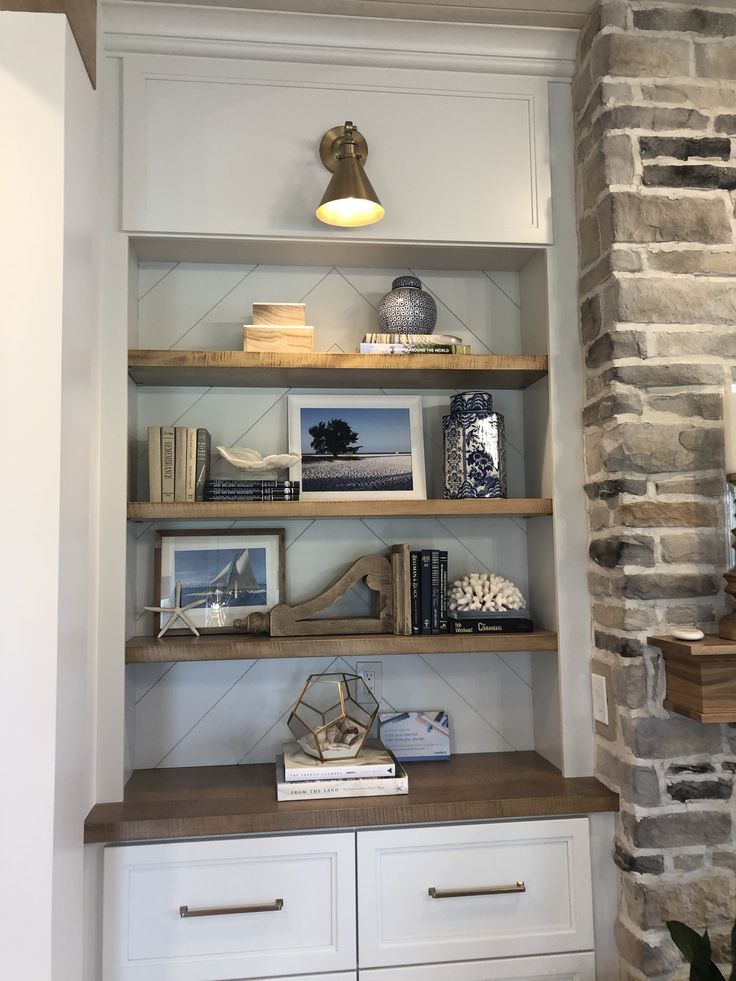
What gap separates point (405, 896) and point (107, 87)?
2093 mm

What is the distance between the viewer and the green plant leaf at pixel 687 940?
156 centimetres

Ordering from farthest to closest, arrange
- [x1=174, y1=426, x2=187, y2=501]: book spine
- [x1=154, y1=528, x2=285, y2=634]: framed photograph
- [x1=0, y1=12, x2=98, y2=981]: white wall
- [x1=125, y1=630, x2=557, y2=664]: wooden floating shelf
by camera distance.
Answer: [x1=154, y1=528, x2=285, y2=634]: framed photograph, [x1=174, y1=426, x2=187, y2=501]: book spine, [x1=125, y1=630, x2=557, y2=664]: wooden floating shelf, [x1=0, y1=12, x2=98, y2=981]: white wall

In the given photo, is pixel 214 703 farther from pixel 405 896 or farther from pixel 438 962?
pixel 438 962

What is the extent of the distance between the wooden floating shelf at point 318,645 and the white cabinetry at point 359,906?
41 cm

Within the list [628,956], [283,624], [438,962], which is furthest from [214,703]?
[628,956]

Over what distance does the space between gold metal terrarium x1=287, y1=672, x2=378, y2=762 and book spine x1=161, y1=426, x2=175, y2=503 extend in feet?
1.98

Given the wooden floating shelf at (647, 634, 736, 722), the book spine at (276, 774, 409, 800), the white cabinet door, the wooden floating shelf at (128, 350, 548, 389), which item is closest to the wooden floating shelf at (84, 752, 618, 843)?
the book spine at (276, 774, 409, 800)

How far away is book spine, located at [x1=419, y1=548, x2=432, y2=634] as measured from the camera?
6.70 ft

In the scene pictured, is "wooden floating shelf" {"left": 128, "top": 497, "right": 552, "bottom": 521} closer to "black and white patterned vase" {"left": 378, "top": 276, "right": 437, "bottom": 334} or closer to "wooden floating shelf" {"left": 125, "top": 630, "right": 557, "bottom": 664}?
"wooden floating shelf" {"left": 125, "top": 630, "right": 557, "bottom": 664}

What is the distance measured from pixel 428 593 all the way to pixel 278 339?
77cm

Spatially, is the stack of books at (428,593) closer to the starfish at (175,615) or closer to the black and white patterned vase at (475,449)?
the black and white patterned vase at (475,449)

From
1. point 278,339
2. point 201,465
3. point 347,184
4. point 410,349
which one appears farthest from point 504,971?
point 347,184

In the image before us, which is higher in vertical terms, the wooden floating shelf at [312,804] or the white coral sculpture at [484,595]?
the white coral sculpture at [484,595]

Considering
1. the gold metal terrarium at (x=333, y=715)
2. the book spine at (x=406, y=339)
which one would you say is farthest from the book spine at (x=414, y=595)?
the book spine at (x=406, y=339)
